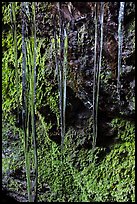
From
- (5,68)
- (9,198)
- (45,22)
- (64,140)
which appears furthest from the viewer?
(9,198)

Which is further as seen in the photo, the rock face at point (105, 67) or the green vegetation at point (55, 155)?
the green vegetation at point (55, 155)

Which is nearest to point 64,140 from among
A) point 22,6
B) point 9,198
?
point 9,198

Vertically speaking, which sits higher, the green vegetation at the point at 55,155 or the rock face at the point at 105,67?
the rock face at the point at 105,67

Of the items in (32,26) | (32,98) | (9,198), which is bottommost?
(9,198)

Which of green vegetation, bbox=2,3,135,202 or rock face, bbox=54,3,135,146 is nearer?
rock face, bbox=54,3,135,146

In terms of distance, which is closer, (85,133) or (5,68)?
(85,133)

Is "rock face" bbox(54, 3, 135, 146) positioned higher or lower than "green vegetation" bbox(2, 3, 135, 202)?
higher

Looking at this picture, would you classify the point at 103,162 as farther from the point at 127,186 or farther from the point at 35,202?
the point at 35,202

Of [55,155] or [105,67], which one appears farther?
[55,155]

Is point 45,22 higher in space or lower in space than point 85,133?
higher

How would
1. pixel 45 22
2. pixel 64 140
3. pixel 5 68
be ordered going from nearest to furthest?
pixel 45 22 < pixel 64 140 < pixel 5 68

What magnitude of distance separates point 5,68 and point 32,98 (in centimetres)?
36

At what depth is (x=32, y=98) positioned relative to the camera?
2.29m

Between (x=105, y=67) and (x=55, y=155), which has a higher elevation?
(x=105, y=67)
